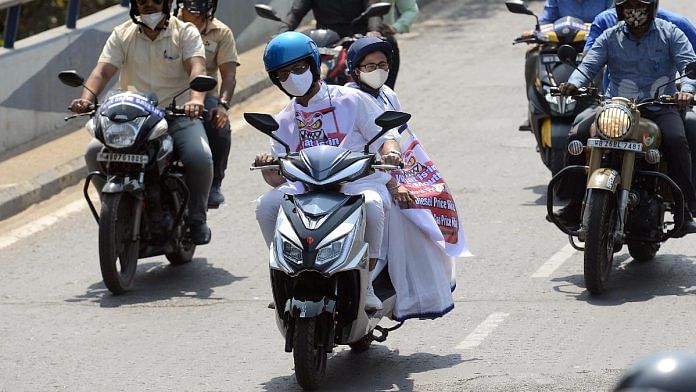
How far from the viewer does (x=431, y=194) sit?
721 cm

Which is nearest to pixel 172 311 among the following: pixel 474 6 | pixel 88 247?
pixel 88 247

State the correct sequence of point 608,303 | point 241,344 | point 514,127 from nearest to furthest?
1. point 241,344
2. point 608,303
3. point 514,127

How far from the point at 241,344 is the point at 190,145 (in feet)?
6.39

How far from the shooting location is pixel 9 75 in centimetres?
1321

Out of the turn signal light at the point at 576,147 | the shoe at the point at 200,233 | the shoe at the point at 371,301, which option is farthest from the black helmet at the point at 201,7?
the shoe at the point at 371,301

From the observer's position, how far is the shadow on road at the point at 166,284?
29.6 feet

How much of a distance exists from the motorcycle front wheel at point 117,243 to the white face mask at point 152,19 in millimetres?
1134

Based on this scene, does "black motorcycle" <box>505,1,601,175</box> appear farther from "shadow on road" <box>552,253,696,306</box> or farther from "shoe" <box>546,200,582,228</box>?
"shoe" <box>546,200,582,228</box>

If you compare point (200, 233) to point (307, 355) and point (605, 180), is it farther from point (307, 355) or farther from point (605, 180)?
point (307, 355)

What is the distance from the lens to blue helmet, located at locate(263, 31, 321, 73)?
271 inches

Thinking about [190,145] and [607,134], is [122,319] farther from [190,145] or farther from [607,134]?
[607,134]

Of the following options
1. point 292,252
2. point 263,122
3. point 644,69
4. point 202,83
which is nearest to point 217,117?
point 202,83

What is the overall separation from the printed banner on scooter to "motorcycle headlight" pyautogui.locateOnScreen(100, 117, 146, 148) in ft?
7.01

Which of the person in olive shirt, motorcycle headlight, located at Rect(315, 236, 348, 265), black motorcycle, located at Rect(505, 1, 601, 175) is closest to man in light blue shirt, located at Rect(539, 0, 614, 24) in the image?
black motorcycle, located at Rect(505, 1, 601, 175)
